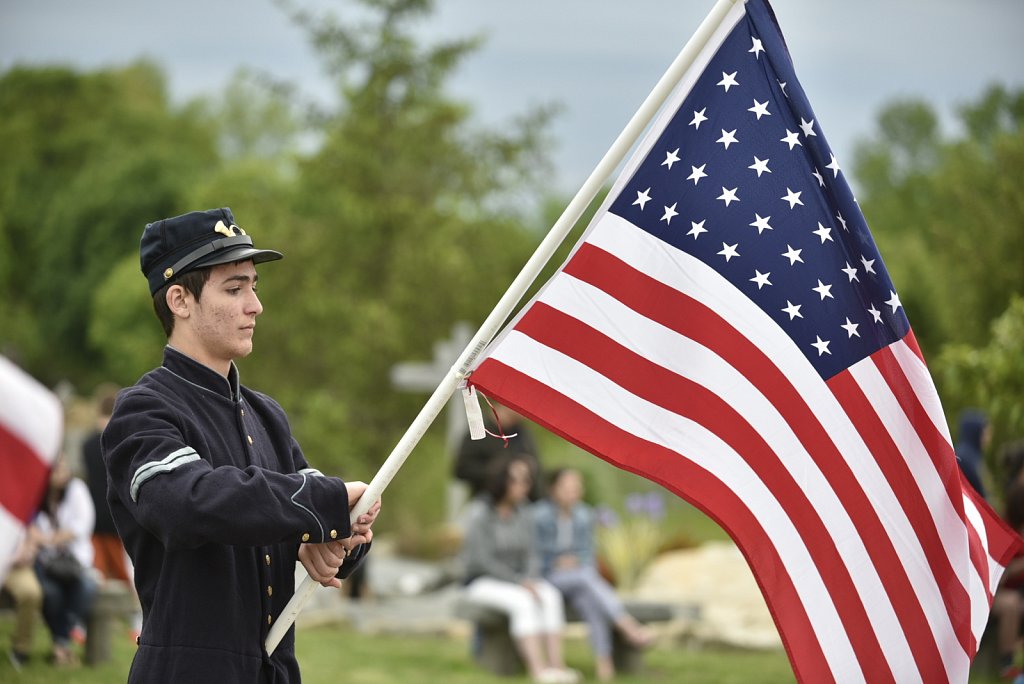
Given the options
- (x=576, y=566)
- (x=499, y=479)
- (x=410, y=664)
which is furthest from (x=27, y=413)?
(x=576, y=566)

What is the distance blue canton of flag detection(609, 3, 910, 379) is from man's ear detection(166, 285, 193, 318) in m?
1.19

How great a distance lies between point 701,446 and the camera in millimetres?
3566

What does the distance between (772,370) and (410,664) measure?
23.8 ft

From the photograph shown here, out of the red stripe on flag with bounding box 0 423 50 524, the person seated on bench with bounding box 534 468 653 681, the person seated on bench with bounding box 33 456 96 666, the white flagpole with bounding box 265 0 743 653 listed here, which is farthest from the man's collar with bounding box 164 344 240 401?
the person seated on bench with bounding box 534 468 653 681

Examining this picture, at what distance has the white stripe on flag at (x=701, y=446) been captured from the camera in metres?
3.52

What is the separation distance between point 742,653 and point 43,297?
130 feet

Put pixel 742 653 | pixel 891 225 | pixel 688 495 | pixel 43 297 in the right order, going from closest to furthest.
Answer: pixel 688 495
pixel 742 653
pixel 891 225
pixel 43 297

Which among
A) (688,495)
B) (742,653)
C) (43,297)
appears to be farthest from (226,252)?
(43,297)

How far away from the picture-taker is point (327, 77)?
18.5 meters

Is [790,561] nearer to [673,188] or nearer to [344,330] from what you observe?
[673,188]

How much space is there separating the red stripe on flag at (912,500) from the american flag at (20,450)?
2.97 metres

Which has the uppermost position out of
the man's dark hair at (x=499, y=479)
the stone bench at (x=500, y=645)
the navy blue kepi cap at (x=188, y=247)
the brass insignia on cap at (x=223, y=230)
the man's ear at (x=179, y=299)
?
the man's dark hair at (x=499, y=479)

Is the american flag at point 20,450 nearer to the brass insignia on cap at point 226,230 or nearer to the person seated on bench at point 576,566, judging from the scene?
the brass insignia on cap at point 226,230

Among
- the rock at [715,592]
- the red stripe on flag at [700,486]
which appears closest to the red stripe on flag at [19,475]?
the red stripe on flag at [700,486]
